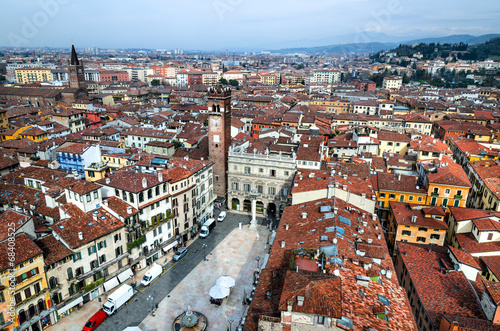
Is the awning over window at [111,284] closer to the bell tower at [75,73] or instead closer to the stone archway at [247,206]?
the stone archway at [247,206]

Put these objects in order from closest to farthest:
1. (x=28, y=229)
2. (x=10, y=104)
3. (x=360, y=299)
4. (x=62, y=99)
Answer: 1. (x=360, y=299)
2. (x=28, y=229)
3. (x=10, y=104)
4. (x=62, y=99)

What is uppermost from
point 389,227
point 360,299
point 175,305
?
point 360,299

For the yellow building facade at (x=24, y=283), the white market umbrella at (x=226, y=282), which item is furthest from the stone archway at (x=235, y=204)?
the yellow building facade at (x=24, y=283)

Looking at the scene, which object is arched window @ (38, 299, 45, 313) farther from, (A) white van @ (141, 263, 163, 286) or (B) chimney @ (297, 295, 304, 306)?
(B) chimney @ (297, 295, 304, 306)

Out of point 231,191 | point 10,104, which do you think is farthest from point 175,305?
point 10,104

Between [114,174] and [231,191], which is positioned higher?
[114,174]

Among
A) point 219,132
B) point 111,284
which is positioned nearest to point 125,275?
point 111,284

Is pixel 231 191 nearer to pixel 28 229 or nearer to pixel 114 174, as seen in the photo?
pixel 114 174
